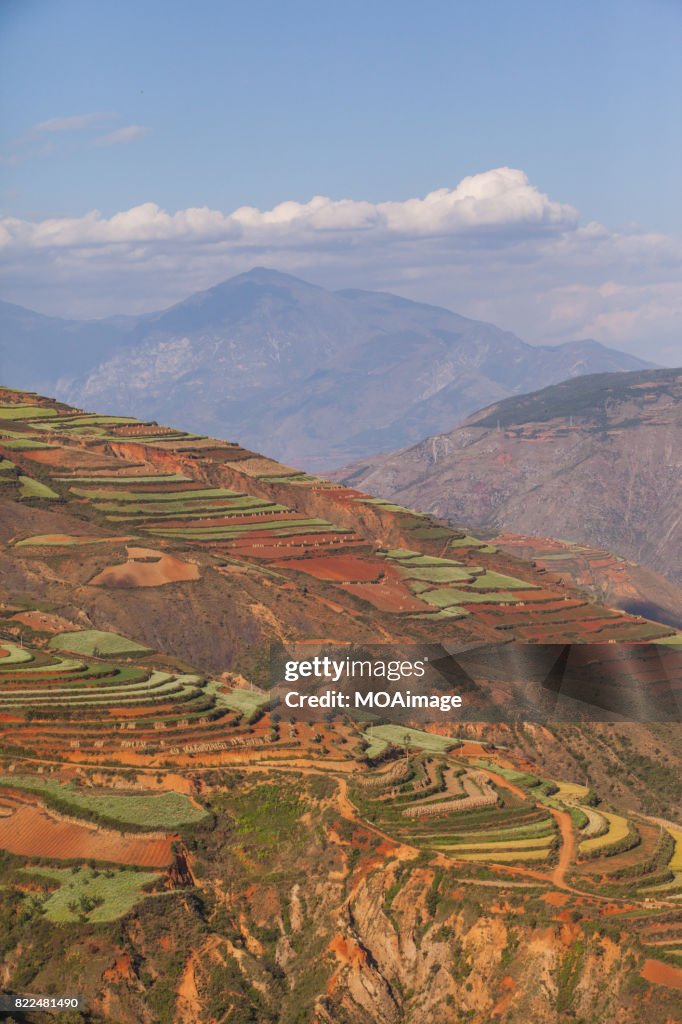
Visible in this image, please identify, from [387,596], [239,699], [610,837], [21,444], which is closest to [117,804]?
[239,699]

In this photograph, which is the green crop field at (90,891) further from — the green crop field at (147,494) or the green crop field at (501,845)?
the green crop field at (147,494)

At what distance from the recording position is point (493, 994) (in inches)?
1848

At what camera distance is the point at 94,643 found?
81.2 metres

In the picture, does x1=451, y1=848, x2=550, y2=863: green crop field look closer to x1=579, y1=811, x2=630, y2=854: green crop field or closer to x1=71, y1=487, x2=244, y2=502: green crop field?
x1=579, y1=811, x2=630, y2=854: green crop field

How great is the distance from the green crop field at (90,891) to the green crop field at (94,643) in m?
26.3

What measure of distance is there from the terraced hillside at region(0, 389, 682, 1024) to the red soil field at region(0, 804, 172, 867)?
0.09 metres

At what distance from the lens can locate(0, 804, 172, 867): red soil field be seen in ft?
180

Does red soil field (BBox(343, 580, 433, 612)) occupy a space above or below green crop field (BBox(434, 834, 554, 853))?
below

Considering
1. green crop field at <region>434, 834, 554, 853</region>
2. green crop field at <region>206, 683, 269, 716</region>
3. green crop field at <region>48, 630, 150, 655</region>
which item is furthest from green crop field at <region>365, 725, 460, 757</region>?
green crop field at <region>48, 630, 150, 655</region>

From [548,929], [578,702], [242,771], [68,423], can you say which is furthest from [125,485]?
[548,929]

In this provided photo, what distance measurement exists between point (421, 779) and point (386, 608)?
44.2 metres

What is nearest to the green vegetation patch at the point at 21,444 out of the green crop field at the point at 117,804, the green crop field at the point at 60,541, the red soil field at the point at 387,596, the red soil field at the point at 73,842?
the green crop field at the point at 60,541

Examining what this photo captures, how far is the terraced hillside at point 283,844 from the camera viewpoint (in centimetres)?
4809

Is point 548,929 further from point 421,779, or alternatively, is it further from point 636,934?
point 421,779
